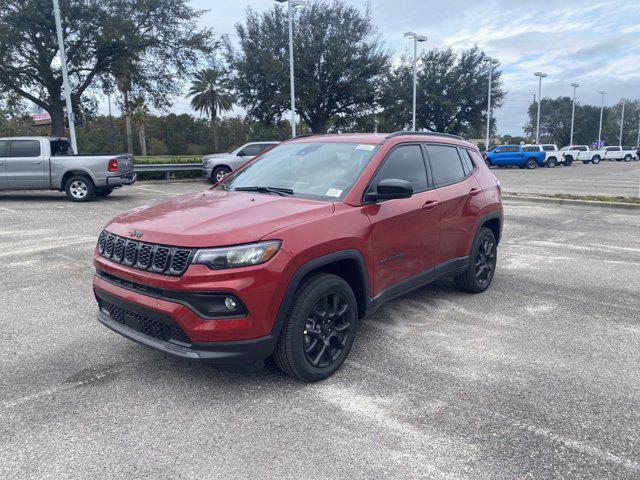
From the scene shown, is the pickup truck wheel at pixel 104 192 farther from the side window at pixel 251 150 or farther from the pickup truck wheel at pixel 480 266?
the pickup truck wheel at pixel 480 266

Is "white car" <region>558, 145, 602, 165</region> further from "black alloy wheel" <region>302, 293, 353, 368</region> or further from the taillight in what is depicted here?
"black alloy wheel" <region>302, 293, 353, 368</region>

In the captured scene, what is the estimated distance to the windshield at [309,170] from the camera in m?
4.01

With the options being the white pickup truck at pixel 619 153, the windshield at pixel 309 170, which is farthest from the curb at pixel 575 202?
the white pickup truck at pixel 619 153

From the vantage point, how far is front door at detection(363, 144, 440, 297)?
3988 millimetres

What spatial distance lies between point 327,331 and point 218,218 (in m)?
1.12

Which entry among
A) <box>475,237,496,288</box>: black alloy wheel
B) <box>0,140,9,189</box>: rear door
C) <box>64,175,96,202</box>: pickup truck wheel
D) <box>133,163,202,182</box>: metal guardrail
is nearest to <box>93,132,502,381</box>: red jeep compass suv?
<box>475,237,496,288</box>: black alloy wheel

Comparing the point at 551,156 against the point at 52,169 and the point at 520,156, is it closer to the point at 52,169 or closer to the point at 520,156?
the point at 520,156

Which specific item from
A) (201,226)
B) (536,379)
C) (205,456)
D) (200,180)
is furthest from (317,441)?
(200,180)

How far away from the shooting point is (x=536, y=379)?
12.0 ft

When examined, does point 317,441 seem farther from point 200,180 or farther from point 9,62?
point 9,62

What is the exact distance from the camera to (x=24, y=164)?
12.9 meters

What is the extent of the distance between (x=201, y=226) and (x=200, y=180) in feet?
58.9

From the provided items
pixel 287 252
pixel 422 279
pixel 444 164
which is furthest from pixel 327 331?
pixel 444 164

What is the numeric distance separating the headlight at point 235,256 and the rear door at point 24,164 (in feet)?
39.2
